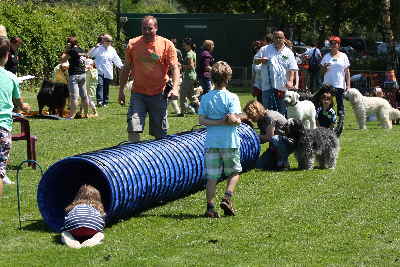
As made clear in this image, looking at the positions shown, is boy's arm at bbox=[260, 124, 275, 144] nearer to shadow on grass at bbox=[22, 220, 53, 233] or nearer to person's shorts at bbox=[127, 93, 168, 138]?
person's shorts at bbox=[127, 93, 168, 138]

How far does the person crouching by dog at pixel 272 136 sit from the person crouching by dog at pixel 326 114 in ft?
6.81

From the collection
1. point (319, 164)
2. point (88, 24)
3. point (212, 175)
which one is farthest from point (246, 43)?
point (212, 175)

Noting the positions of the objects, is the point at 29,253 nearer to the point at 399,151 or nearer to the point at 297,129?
the point at 297,129

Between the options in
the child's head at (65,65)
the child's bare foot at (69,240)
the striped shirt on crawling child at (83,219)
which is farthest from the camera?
the child's head at (65,65)

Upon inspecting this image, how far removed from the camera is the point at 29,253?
808 cm

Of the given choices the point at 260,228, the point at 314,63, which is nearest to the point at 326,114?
the point at 260,228

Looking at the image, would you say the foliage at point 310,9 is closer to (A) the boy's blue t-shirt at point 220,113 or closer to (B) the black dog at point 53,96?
(B) the black dog at point 53,96

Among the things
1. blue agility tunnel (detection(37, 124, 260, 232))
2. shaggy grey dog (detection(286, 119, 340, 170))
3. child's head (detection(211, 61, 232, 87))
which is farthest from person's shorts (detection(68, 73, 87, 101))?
child's head (detection(211, 61, 232, 87))

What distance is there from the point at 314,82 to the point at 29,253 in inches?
908

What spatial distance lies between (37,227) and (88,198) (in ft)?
2.36

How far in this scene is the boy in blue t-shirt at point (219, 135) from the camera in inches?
377

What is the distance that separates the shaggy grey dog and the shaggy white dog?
21.0ft

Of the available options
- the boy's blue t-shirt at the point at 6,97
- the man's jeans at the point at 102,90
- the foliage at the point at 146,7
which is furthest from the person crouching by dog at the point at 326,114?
the foliage at the point at 146,7

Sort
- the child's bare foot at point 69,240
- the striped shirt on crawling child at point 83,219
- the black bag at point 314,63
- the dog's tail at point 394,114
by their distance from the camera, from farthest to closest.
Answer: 1. the black bag at point 314,63
2. the dog's tail at point 394,114
3. the striped shirt on crawling child at point 83,219
4. the child's bare foot at point 69,240
